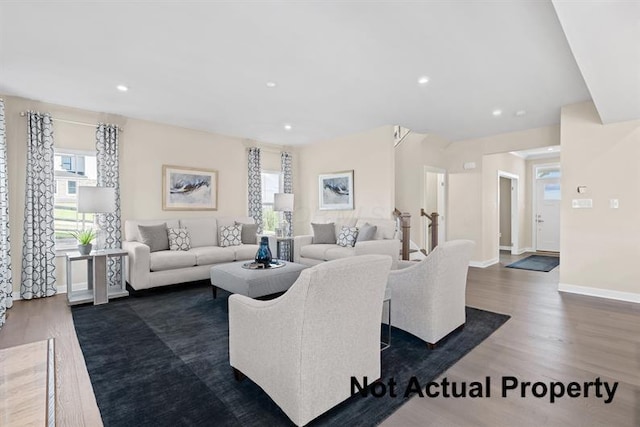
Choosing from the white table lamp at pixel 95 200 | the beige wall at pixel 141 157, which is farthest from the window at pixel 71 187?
the white table lamp at pixel 95 200

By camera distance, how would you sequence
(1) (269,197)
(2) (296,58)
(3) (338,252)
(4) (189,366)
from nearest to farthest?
(4) (189,366) → (2) (296,58) → (3) (338,252) → (1) (269,197)

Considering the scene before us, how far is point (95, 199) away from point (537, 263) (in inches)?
310

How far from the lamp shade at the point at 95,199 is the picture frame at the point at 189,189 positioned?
121 cm

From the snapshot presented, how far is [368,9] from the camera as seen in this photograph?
221cm

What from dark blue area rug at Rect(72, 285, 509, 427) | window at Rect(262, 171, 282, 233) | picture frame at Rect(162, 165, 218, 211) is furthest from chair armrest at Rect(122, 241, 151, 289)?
window at Rect(262, 171, 282, 233)

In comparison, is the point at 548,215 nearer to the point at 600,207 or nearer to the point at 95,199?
the point at 600,207

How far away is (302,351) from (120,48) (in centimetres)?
299

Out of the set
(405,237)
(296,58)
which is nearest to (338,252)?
(405,237)

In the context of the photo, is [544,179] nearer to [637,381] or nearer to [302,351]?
[637,381]

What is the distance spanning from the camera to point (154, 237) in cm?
452

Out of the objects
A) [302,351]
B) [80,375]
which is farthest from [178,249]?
[302,351]

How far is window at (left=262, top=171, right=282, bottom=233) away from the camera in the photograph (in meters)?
6.71

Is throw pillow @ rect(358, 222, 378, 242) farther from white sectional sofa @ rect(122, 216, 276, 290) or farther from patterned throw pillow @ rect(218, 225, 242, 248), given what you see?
patterned throw pillow @ rect(218, 225, 242, 248)

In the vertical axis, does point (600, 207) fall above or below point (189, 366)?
above
